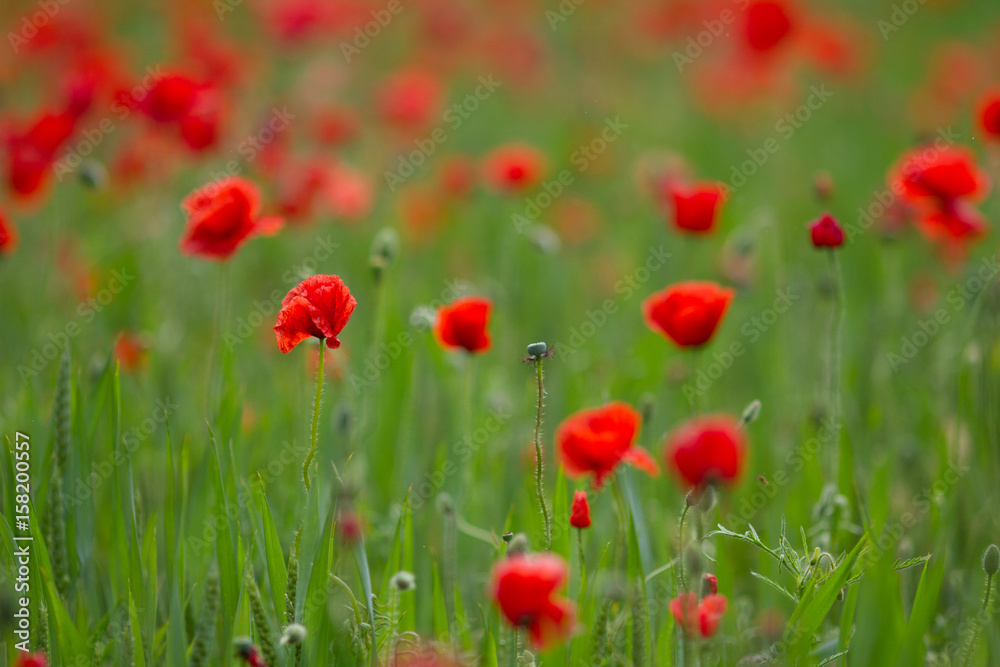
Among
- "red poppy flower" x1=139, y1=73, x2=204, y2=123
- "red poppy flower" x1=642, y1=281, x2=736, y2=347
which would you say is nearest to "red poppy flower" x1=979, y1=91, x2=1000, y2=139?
"red poppy flower" x1=642, y1=281, x2=736, y2=347

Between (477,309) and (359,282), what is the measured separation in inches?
79.9

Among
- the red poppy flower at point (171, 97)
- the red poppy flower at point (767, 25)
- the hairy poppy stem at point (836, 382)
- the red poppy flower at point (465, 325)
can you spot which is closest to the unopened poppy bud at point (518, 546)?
the red poppy flower at point (465, 325)

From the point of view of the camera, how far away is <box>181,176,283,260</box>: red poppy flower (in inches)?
79.7

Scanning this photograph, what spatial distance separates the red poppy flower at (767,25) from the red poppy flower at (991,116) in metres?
1.93

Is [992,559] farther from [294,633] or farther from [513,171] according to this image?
[513,171]

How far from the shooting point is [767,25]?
440 centimetres

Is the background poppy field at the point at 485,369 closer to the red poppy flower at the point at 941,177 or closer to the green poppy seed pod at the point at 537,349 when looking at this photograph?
the red poppy flower at the point at 941,177

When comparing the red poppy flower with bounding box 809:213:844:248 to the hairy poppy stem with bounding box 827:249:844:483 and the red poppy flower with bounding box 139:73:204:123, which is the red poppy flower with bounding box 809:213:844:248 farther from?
the red poppy flower with bounding box 139:73:204:123

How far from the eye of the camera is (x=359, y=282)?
12.6ft

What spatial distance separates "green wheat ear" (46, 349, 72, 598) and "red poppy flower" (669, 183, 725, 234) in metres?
1.67

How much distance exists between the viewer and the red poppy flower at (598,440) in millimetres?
1434

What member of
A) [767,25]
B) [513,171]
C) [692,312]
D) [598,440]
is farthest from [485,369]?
[767,25]

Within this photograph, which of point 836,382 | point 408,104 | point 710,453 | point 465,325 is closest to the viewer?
point 710,453

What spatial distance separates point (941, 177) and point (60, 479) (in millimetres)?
2132
